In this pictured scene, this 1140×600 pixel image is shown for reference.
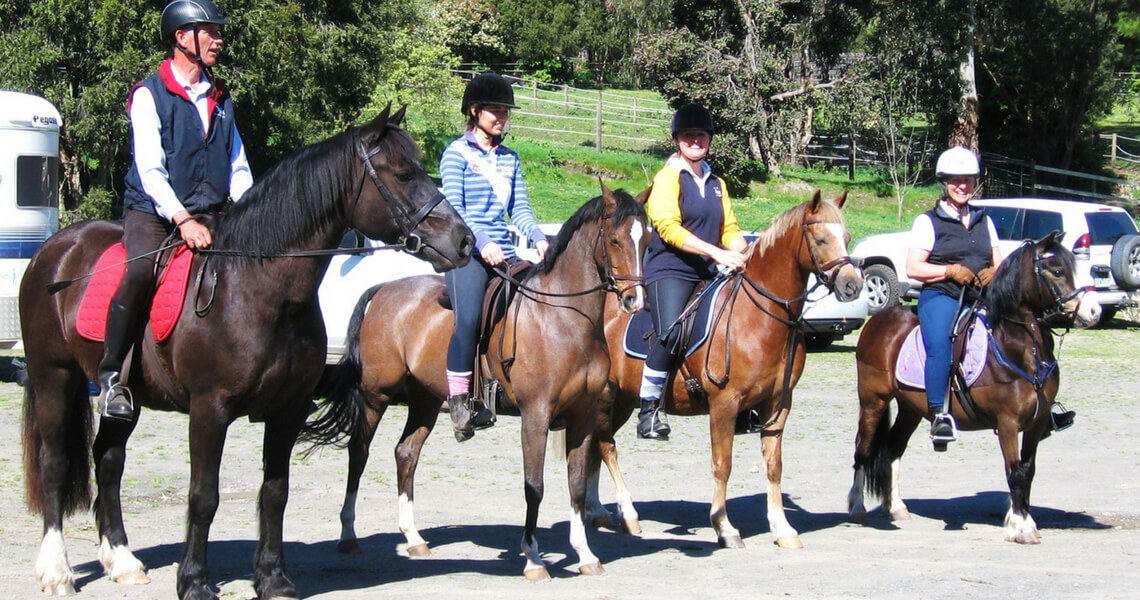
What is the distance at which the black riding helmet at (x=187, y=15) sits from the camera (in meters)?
6.25

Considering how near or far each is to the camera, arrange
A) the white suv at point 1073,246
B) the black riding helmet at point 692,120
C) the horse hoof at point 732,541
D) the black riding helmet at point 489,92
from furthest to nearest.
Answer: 1. the white suv at point 1073,246
2. the black riding helmet at point 692,120
3. the horse hoof at point 732,541
4. the black riding helmet at point 489,92

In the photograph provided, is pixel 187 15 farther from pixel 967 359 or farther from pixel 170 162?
pixel 967 359

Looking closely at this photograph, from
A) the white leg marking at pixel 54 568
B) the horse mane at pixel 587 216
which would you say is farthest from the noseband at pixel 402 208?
the white leg marking at pixel 54 568

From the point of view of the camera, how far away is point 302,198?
6176 mm

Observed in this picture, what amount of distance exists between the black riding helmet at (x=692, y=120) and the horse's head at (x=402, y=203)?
291cm

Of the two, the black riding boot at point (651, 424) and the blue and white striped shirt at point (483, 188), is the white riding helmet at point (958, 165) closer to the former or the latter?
the black riding boot at point (651, 424)

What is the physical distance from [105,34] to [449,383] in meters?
18.8

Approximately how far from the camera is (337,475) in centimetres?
1052

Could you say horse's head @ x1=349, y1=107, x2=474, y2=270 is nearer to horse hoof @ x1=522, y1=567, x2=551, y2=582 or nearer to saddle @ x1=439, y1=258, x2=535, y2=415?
saddle @ x1=439, y1=258, x2=535, y2=415

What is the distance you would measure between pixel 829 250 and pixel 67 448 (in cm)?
497

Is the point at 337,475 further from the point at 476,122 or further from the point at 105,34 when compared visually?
the point at 105,34

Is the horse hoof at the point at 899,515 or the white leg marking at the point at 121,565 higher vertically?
the white leg marking at the point at 121,565

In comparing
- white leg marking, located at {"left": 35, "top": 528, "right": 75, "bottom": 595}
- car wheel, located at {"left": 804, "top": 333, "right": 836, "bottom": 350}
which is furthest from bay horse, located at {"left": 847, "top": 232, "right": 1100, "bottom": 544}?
car wheel, located at {"left": 804, "top": 333, "right": 836, "bottom": 350}

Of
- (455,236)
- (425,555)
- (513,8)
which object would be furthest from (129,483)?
(513,8)
